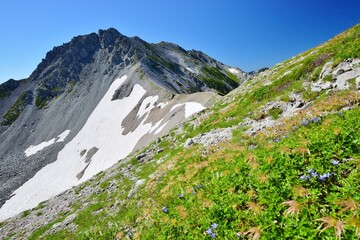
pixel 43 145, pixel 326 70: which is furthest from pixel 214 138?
pixel 43 145

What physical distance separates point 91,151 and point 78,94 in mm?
63438

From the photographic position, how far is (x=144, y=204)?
13.1 metres

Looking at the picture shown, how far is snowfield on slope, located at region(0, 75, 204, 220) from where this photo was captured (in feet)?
188

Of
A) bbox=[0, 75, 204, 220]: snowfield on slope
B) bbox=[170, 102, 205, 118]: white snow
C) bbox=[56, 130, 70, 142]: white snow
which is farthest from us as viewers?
bbox=[56, 130, 70, 142]: white snow

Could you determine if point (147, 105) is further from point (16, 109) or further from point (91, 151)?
point (16, 109)

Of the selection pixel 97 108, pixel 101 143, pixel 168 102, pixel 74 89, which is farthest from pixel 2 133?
pixel 168 102

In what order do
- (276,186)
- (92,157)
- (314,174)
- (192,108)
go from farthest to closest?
(92,157) → (192,108) → (276,186) → (314,174)

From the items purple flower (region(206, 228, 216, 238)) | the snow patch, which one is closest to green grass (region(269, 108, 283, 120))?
purple flower (region(206, 228, 216, 238))

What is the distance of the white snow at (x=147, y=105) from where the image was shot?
70250mm

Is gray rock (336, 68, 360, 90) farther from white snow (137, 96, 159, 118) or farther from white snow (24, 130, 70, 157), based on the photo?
white snow (24, 130, 70, 157)

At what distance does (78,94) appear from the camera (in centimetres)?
12544

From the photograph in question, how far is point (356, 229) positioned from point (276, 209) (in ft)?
5.94

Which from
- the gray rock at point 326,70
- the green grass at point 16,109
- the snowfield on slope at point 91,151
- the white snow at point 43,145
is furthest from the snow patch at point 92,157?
the green grass at point 16,109

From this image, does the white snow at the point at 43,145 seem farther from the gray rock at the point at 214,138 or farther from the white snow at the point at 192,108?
the gray rock at the point at 214,138
